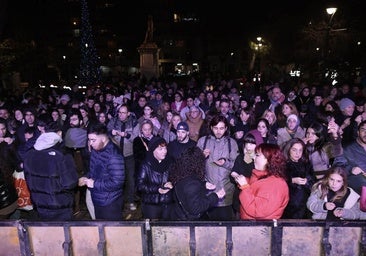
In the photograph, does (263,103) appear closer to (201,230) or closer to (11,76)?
(201,230)

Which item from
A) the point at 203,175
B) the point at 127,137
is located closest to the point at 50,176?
the point at 203,175

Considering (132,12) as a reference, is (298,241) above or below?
below

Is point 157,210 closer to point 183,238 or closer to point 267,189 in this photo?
point 183,238

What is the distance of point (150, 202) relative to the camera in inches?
185

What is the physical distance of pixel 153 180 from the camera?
4672mm

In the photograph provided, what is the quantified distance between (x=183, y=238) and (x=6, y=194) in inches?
107

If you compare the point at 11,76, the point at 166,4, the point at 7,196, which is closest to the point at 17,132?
the point at 7,196

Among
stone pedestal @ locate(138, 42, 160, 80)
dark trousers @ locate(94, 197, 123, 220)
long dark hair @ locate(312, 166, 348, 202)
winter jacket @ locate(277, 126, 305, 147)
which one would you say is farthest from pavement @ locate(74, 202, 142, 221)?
stone pedestal @ locate(138, 42, 160, 80)

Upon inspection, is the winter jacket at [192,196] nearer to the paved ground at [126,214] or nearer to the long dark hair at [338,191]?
the long dark hair at [338,191]

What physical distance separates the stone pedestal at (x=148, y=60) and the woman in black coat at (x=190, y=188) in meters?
22.5

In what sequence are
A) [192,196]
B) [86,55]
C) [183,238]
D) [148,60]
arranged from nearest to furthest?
1. [183,238]
2. [192,196]
3. [148,60]
4. [86,55]

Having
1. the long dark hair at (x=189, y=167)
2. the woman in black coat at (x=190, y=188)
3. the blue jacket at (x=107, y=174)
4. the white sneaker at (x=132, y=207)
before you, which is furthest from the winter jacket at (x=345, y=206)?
the white sneaker at (x=132, y=207)

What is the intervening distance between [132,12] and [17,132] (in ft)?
Answer: 233

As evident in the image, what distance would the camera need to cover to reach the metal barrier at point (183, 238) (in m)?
3.46
